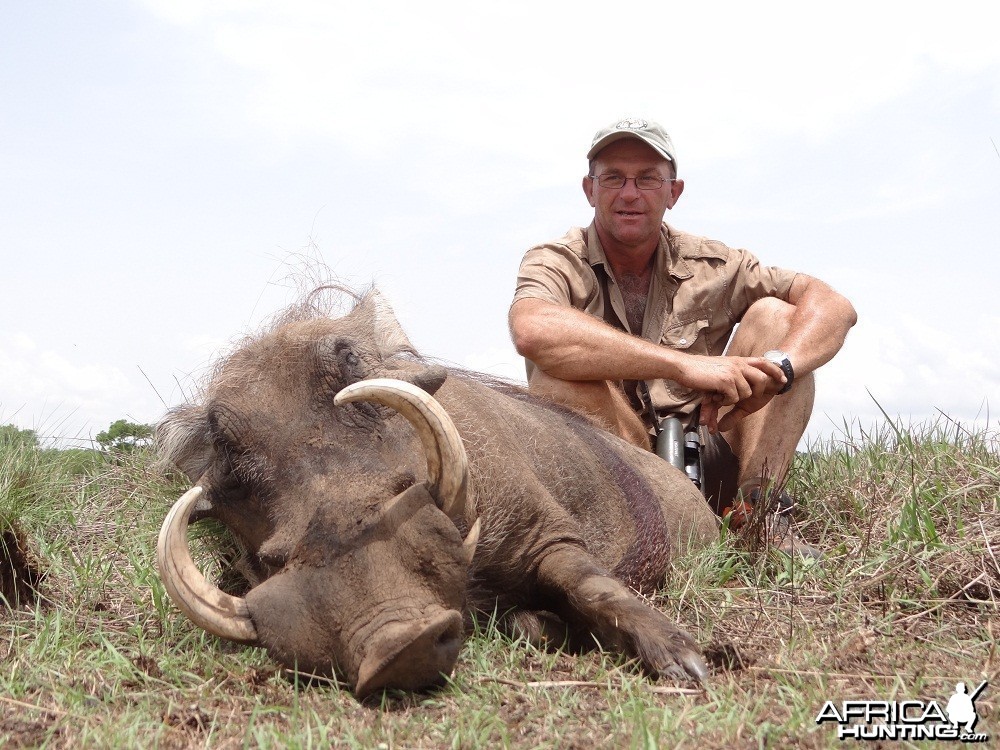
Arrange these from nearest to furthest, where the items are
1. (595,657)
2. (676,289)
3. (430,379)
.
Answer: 1. (595,657)
2. (430,379)
3. (676,289)

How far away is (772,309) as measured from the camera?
5039 millimetres

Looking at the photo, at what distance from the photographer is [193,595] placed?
2645mm

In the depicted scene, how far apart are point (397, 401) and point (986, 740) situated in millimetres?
1547

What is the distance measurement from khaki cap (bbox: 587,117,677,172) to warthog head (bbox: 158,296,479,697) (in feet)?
8.09

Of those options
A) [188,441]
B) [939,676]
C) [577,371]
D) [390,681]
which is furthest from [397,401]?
[577,371]

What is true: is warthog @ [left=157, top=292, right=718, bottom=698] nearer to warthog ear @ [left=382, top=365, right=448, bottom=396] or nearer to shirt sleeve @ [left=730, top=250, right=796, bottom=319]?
warthog ear @ [left=382, top=365, right=448, bottom=396]

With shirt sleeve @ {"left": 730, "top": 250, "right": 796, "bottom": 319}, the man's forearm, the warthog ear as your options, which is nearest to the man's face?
shirt sleeve @ {"left": 730, "top": 250, "right": 796, "bottom": 319}

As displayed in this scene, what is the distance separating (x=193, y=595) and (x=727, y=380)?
8.47 feet

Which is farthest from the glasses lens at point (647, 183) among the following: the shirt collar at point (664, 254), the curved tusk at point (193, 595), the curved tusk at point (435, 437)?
the curved tusk at point (193, 595)

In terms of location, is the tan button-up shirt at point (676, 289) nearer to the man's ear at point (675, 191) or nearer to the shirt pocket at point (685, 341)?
the shirt pocket at point (685, 341)

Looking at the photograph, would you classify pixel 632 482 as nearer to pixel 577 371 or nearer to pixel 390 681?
pixel 577 371

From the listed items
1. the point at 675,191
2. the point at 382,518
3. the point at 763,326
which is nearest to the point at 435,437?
the point at 382,518

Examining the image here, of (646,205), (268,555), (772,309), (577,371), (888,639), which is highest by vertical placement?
(646,205)

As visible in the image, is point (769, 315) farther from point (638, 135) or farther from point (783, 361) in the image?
point (638, 135)
